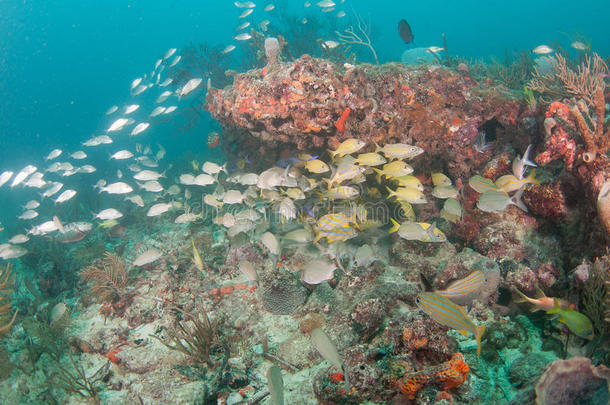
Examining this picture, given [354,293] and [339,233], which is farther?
[354,293]

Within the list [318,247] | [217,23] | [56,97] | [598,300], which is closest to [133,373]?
[318,247]

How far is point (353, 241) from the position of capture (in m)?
5.36

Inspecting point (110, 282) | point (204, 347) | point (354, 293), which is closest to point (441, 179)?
point (354, 293)

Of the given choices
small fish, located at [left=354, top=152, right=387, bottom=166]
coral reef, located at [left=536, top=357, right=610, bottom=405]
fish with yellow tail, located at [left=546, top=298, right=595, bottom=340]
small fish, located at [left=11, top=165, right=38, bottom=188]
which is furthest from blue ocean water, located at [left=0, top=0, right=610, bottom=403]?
coral reef, located at [left=536, top=357, right=610, bottom=405]

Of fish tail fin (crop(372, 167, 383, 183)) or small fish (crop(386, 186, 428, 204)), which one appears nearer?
small fish (crop(386, 186, 428, 204))

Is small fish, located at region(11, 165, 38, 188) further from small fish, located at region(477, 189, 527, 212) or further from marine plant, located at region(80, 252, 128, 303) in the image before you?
small fish, located at region(477, 189, 527, 212)

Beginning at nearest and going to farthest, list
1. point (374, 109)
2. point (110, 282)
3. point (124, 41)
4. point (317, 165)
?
point (317, 165) → point (110, 282) → point (374, 109) → point (124, 41)

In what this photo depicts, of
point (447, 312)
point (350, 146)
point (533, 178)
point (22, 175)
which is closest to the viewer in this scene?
point (447, 312)

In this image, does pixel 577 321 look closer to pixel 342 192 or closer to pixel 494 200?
pixel 494 200

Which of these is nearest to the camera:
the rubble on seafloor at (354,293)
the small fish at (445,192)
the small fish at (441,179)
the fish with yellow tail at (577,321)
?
the fish with yellow tail at (577,321)

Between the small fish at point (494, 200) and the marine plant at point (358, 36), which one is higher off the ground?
the marine plant at point (358, 36)

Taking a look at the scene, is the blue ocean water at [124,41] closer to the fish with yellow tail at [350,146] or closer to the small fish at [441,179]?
the fish with yellow tail at [350,146]

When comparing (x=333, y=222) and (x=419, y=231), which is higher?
(x=333, y=222)

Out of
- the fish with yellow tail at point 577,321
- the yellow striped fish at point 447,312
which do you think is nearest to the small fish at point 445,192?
the fish with yellow tail at point 577,321
